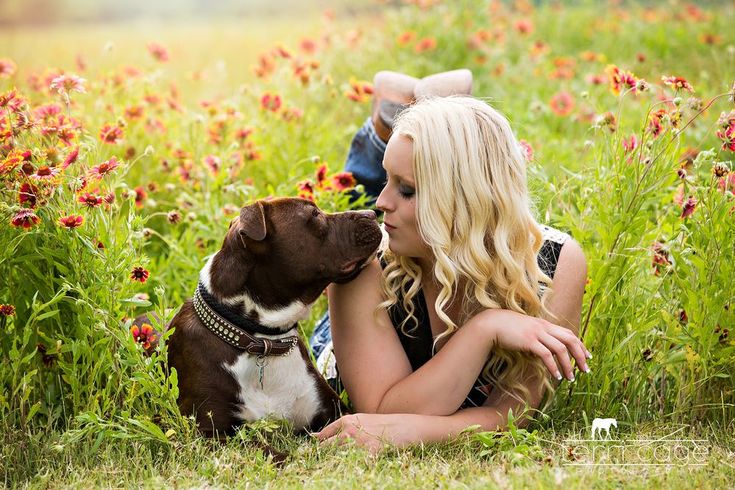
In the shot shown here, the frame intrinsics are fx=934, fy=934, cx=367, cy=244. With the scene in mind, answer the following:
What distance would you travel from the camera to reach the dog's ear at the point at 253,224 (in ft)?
10.5

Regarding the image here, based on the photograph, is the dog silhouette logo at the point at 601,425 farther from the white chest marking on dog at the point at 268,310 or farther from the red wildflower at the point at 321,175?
the red wildflower at the point at 321,175

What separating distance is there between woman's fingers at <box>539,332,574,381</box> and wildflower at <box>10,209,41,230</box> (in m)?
1.72

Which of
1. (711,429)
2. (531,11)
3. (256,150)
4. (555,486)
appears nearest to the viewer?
(555,486)

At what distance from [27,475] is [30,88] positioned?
10.4 ft

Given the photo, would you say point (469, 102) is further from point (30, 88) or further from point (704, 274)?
point (30, 88)

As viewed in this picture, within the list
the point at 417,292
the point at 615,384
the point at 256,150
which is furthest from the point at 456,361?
the point at 256,150

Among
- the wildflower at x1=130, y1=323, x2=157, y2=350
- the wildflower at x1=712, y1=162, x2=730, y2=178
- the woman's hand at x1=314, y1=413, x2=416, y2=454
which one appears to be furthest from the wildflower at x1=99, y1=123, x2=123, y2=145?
the wildflower at x1=712, y1=162, x2=730, y2=178

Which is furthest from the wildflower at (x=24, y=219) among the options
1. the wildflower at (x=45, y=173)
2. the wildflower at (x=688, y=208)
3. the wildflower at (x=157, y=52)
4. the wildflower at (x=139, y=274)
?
the wildflower at (x=157, y=52)

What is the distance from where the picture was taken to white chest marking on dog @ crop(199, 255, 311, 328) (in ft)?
10.9

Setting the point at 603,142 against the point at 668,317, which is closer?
the point at 668,317

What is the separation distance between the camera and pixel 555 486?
2.77 metres

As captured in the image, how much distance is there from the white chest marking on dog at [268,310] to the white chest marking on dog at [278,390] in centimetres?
→ 14

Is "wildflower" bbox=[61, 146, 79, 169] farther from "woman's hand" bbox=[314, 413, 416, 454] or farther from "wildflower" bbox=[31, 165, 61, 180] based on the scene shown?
"woman's hand" bbox=[314, 413, 416, 454]

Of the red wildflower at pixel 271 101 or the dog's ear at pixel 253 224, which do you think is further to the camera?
the red wildflower at pixel 271 101
